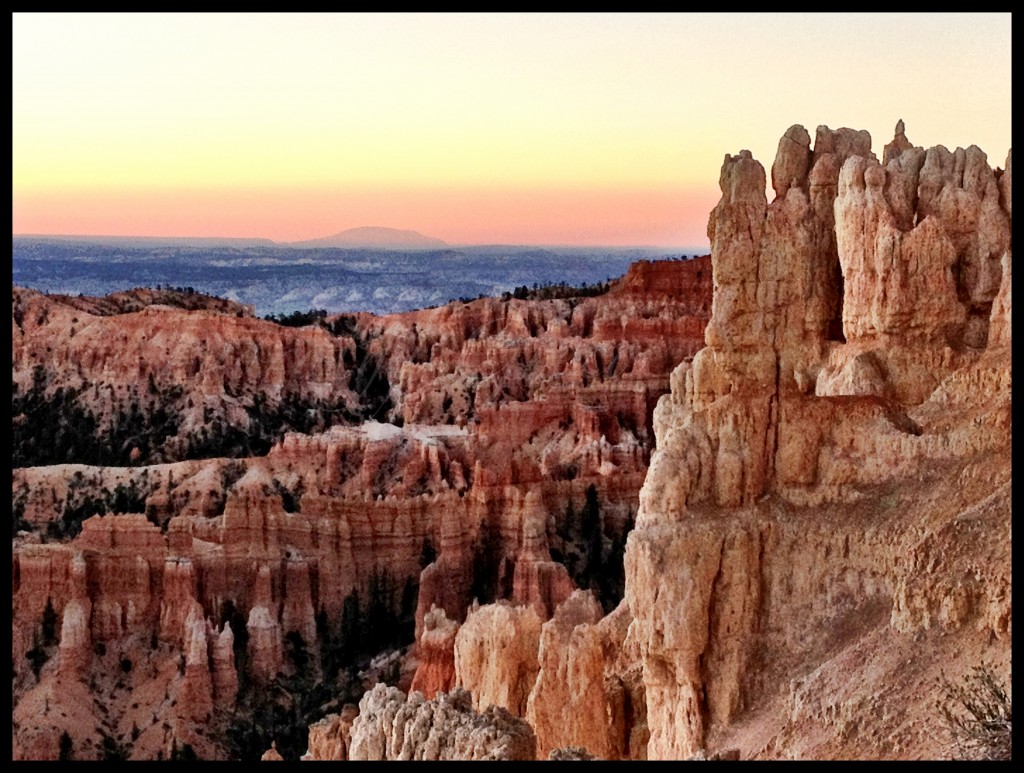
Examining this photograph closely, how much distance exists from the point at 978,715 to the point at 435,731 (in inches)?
293

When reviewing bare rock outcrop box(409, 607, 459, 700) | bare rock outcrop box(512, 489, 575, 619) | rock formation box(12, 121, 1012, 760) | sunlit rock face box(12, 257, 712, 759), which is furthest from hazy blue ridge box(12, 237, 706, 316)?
bare rock outcrop box(409, 607, 459, 700)

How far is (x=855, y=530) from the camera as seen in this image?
20281mm

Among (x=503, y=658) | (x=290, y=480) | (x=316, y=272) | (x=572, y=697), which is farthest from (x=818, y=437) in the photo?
(x=316, y=272)

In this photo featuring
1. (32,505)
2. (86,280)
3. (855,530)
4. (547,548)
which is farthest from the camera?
(86,280)

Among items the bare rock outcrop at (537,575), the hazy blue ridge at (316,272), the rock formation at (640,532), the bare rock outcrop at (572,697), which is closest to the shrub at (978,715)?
the rock formation at (640,532)

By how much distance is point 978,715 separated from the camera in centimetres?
1507

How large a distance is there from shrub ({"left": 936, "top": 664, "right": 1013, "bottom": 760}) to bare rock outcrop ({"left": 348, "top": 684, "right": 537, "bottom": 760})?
5017 millimetres

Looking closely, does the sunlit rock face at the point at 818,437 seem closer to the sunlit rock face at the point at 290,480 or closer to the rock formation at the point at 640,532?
the rock formation at the point at 640,532

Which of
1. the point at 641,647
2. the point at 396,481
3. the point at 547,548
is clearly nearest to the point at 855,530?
the point at 641,647

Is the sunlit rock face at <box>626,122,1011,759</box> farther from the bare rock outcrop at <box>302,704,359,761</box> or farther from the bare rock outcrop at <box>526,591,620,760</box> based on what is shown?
the bare rock outcrop at <box>302,704,359,761</box>

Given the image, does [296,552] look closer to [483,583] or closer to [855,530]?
[483,583]

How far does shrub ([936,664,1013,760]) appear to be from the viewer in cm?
1456

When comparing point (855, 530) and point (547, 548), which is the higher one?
point (855, 530)

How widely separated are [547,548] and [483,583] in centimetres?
258
